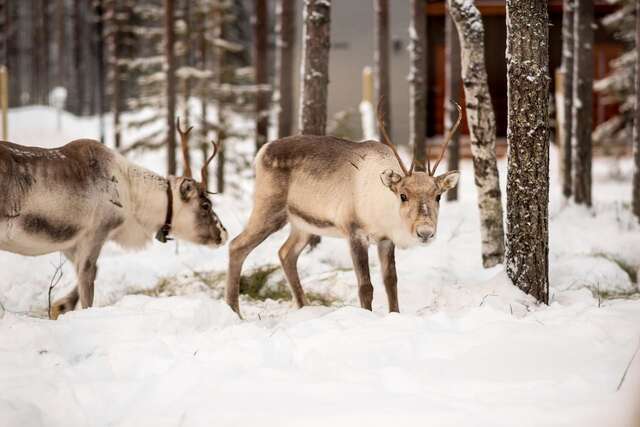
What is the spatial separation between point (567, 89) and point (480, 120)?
20.7 feet

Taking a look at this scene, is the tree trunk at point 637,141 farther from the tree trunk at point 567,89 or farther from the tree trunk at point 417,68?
the tree trunk at point 417,68

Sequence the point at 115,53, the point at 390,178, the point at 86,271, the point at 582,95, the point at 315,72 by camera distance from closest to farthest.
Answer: the point at 390,178, the point at 86,271, the point at 315,72, the point at 582,95, the point at 115,53

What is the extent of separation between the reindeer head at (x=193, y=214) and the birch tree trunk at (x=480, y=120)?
8.47ft

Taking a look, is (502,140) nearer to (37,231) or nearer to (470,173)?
(470,173)

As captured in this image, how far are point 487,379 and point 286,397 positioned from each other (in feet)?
3.63

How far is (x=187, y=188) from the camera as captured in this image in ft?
24.9

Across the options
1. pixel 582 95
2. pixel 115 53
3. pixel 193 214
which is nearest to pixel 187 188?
pixel 193 214

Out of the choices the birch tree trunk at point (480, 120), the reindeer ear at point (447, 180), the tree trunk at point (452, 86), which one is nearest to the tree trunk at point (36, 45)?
the tree trunk at point (452, 86)

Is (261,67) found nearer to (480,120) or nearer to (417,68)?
(417,68)

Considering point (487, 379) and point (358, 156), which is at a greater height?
point (358, 156)

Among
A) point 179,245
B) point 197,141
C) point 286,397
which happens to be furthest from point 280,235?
point 197,141

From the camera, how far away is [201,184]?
762cm

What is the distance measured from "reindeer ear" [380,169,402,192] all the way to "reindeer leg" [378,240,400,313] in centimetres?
55

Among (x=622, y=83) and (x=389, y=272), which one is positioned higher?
(x=622, y=83)
